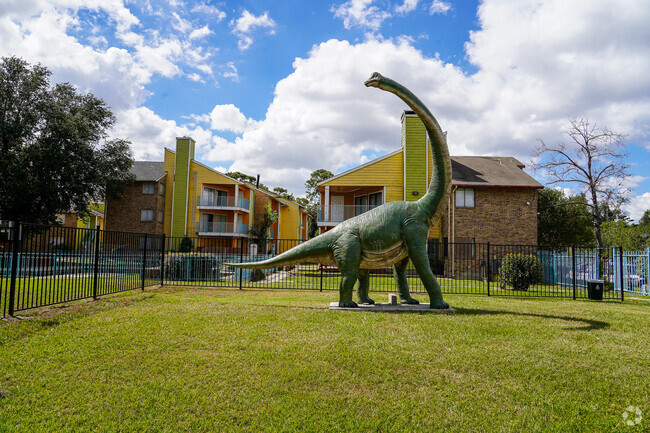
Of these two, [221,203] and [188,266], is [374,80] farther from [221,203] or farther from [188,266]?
[221,203]

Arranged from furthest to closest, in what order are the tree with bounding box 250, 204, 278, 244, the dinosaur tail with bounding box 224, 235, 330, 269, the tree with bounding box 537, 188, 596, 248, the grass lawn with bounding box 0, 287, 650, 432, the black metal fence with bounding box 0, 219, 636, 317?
the tree with bounding box 250, 204, 278, 244 → the tree with bounding box 537, 188, 596, 248 → the dinosaur tail with bounding box 224, 235, 330, 269 → the black metal fence with bounding box 0, 219, 636, 317 → the grass lawn with bounding box 0, 287, 650, 432

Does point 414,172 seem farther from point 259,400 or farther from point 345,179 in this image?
point 259,400

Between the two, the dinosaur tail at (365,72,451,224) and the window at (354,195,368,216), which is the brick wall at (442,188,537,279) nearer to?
the window at (354,195,368,216)

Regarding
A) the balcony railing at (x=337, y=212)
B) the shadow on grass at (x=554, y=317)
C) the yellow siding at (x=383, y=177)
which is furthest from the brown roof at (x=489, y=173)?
the shadow on grass at (x=554, y=317)

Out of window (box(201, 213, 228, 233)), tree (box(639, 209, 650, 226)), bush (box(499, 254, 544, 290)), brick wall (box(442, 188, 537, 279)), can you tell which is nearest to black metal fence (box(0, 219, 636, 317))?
bush (box(499, 254, 544, 290))

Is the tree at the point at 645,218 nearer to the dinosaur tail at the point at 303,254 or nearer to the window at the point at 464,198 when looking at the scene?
the window at the point at 464,198

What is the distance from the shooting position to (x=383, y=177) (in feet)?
80.7

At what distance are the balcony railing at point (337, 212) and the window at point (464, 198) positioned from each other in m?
5.28

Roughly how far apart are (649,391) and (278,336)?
461cm

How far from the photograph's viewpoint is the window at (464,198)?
23.0 m

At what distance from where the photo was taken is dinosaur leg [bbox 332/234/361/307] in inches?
317

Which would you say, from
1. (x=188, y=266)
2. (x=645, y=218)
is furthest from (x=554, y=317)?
(x=645, y=218)

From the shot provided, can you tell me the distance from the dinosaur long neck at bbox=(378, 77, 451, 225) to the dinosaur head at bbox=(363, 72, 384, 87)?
71 millimetres

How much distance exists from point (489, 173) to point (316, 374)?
23350 mm
